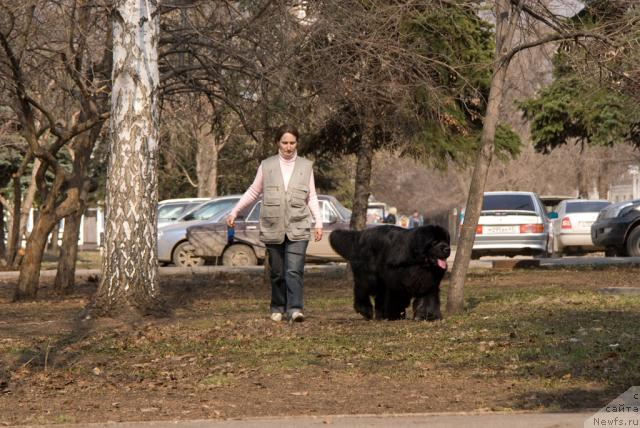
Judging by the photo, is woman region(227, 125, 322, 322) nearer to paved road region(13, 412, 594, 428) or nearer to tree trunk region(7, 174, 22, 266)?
paved road region(13, 412, 594, 428)

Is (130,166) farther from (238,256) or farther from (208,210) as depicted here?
(208,210)

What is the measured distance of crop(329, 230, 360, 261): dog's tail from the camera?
12125 mm

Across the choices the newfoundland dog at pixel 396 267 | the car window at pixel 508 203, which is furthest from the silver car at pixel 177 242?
the newfoundland dog at pixel 396 267

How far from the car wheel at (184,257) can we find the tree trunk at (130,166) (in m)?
13.8

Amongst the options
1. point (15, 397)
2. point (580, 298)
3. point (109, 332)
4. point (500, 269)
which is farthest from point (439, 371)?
point (500, 269)

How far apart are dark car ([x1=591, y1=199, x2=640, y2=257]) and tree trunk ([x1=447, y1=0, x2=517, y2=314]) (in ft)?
47.3

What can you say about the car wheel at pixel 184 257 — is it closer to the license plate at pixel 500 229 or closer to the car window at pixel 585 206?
the license plate at pixel 500 229

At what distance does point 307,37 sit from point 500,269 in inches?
374

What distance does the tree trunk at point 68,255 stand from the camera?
1814cm

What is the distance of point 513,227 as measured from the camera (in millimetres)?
24453

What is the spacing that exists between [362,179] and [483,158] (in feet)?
24.2

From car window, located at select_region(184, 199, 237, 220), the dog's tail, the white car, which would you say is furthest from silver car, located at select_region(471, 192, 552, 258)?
the dog's tail

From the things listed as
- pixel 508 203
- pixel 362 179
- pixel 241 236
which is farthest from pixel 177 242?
pixel 362 179

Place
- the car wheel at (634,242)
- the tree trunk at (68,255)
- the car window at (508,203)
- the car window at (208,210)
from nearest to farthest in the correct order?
the tree trunk at (68,255), the car window at (508,203), the car wheel at (634,242), the car window at (208,210)
